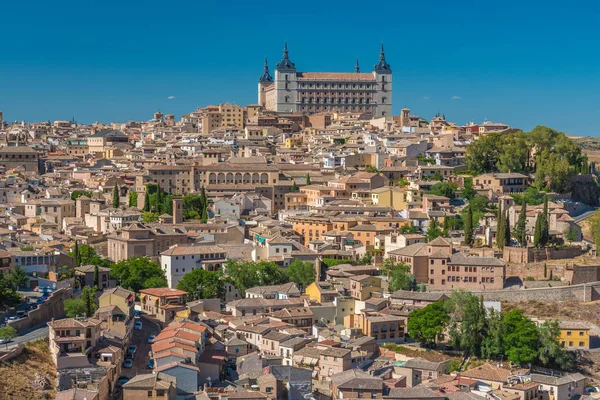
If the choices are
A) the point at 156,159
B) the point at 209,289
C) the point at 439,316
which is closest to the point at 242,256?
the point at 209,289

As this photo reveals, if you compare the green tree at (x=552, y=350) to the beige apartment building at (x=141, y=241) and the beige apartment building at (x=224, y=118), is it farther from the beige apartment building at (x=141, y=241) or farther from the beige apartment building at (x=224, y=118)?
the beige apartment building at (x=224, y=118)

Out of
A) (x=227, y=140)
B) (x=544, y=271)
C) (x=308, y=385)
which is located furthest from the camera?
(x=227, y=140)

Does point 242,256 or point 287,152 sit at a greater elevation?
point 287,152

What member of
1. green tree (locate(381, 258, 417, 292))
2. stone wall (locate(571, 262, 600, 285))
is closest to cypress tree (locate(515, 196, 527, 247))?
stone wall (locate(571, 262, 600, 285))

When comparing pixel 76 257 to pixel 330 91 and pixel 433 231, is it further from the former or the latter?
pixel 330 91

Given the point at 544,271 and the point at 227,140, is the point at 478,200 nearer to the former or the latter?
the point at 544,271

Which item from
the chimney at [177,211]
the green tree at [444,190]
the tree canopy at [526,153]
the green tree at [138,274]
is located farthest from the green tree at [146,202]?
the tree canopy at [526,153]
